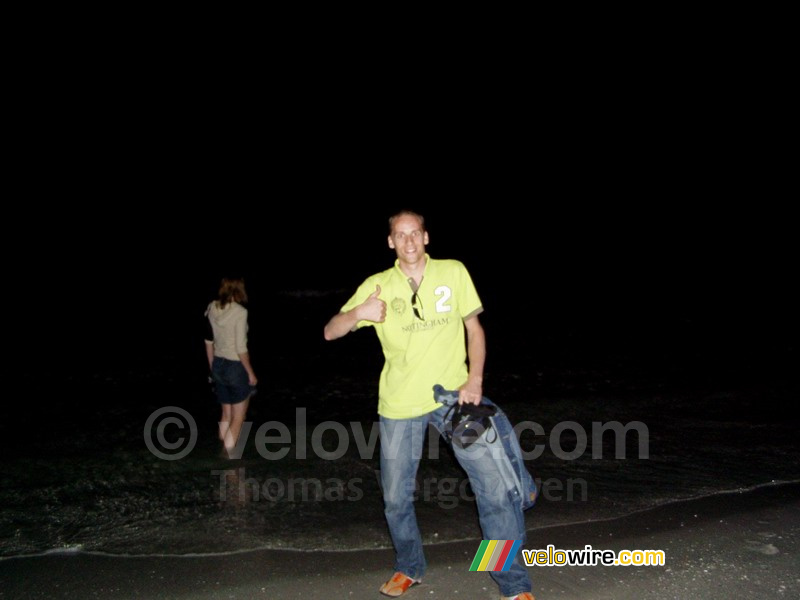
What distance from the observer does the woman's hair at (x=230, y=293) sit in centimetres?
549

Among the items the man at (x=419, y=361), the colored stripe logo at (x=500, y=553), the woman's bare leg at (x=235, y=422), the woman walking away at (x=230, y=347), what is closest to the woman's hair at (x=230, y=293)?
the woman walking away at (x=230, y=347)

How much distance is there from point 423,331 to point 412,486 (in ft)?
2.41

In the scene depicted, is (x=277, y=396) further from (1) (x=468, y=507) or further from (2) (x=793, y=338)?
(2) (x=793, y=338)

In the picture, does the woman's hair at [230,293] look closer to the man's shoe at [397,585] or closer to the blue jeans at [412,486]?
the blue jeans at [412,486]

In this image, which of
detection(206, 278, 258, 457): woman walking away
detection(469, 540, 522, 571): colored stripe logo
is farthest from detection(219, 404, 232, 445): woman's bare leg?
detection(469, 540, 522, 571): colored stripe logo

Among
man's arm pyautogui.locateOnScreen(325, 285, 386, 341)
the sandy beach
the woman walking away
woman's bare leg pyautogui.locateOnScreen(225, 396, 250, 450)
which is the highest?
man's arm pyautogui.locateOnScreen(325, 285, 386, 341)

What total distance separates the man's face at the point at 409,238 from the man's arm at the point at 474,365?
388 mm

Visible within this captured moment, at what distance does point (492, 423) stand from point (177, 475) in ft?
11.8

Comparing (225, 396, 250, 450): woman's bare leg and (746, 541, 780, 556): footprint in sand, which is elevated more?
(225, 396, 250, 450): woman's bare leg

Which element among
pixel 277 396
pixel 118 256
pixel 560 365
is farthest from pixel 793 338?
pixel 118 256

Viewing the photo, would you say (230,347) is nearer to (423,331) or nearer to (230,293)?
(230,293)

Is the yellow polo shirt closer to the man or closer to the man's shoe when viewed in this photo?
the man

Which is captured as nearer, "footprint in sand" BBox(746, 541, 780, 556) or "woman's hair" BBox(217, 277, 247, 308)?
"footprint in sand" BBox(746, 541, 780, 556)

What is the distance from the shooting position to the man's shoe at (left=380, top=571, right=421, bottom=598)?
10.1 feet
